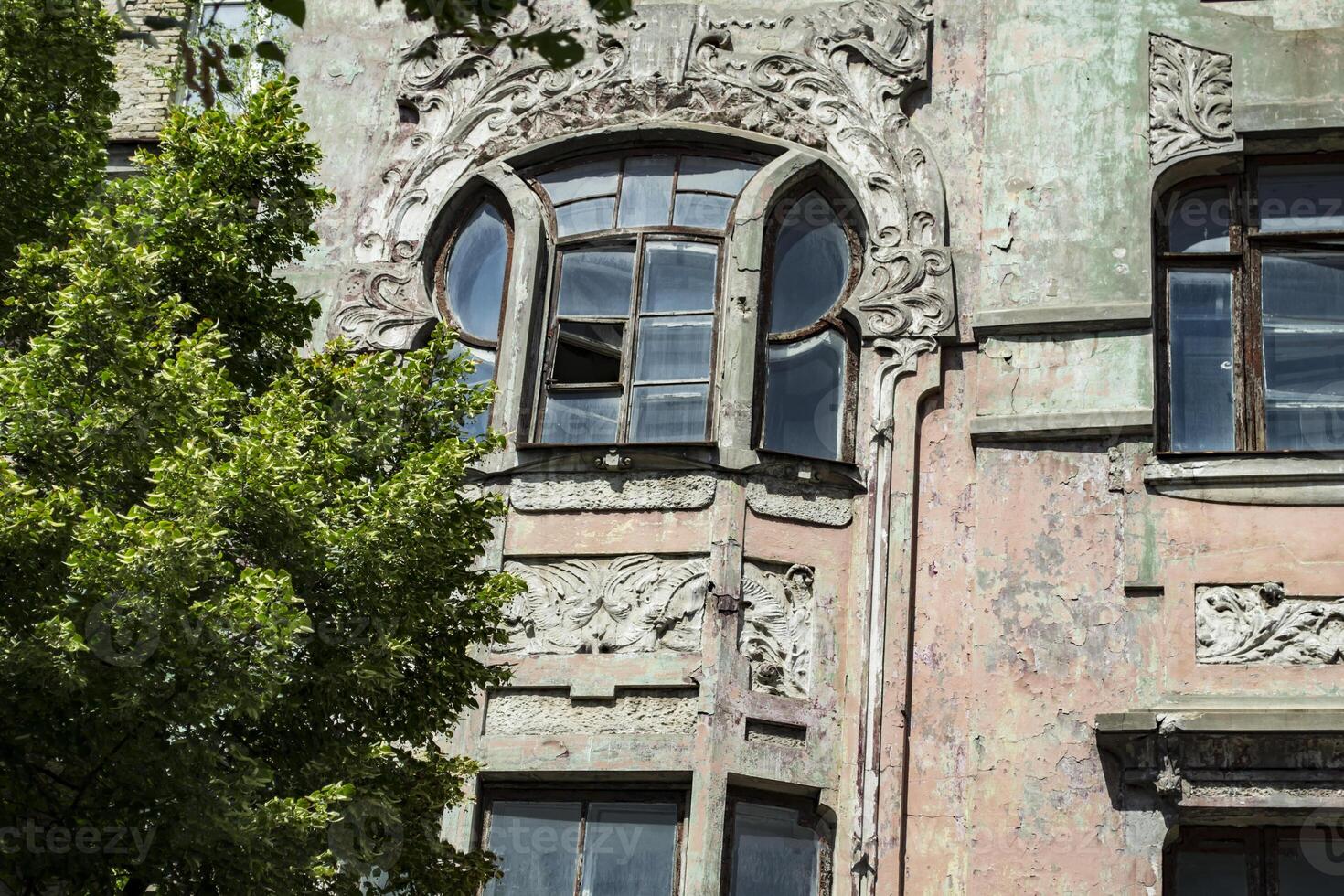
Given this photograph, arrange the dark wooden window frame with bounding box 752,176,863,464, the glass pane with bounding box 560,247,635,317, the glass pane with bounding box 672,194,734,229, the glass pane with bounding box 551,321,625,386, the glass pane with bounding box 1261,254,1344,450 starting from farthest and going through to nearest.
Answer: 1. the glass pane with bounding box 672,194,734,229
2. the glass pane with bounding box 560,247,635,317
3. the glass pane with bounding box 551,321,625,386
4. the dark wooden window frame with bounding box 752,176,863,464
5. the glass pane with bounding box 1261,254,1344,450

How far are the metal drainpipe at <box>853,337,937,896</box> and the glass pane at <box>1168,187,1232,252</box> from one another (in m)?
1.80

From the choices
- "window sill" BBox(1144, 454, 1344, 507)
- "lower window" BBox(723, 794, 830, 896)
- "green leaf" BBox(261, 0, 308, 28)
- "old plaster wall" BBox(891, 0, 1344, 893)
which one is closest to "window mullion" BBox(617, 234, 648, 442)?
"old plaster wall" BBox(891, 0, 1344, 893)

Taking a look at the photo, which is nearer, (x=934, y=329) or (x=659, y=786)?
(x=659, y=786)

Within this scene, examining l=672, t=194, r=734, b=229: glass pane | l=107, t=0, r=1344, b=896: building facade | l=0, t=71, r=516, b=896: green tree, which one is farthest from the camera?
l=672, t=194, r=734, b=229: glass pane

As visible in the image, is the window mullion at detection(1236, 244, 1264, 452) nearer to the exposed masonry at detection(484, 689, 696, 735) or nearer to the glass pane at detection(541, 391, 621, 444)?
the exposed masonry at detection(484, 689, 696, 735)

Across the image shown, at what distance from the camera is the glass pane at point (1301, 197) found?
1234cm

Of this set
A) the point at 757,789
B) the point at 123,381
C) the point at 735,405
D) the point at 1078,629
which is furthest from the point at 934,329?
the point at 123,381

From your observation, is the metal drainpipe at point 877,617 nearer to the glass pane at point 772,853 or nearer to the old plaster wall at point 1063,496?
the old plaster wall at point 1063,496

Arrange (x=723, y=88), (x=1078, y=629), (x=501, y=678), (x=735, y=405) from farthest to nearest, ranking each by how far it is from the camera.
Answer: (x=723, y=88)
(x=735, y=405)
(x=1078, y=629)
(x=501, y=678)

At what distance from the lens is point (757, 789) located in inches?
442

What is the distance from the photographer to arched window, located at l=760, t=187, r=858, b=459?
1222 centimetres

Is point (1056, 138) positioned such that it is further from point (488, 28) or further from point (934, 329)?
point (488, 28)

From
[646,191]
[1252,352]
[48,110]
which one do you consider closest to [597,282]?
[646,191]

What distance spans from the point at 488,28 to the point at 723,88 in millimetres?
6252
